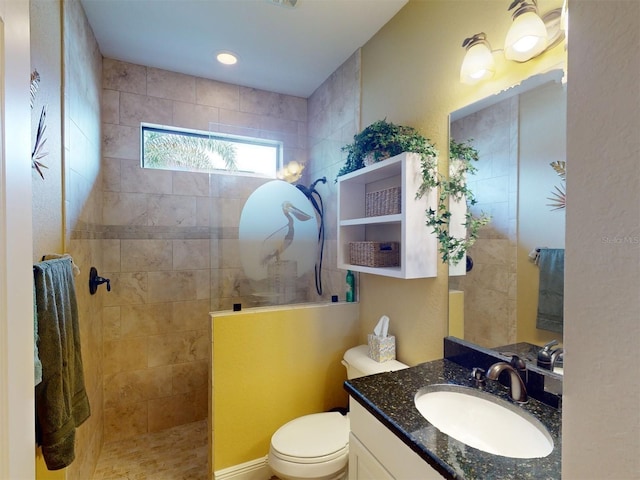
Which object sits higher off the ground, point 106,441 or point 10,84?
point 10,84

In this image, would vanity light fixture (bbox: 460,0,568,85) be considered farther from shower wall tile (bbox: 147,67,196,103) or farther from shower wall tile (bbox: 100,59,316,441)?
shower wall tile (bbox: 147,67,196,103)

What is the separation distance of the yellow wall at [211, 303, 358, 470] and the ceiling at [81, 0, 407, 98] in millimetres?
1734

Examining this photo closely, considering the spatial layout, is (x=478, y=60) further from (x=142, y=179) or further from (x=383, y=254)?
(x=142, y=179)

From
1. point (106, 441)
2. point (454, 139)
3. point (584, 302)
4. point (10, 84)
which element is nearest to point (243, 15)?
point (454, 139)

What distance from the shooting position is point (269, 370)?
6.11 ft

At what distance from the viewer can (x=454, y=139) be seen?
4.81 ft

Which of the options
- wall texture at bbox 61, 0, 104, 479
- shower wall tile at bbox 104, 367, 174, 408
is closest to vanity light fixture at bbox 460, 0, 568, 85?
wall texture at bbox 61, 0, 104, 479

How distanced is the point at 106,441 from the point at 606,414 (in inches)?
117

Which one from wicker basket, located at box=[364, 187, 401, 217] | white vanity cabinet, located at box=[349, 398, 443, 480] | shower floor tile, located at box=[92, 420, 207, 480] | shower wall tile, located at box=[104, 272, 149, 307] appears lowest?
shower floor tile, located at box=[92, 420, 207, 480]

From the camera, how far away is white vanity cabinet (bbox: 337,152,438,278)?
1.47 m

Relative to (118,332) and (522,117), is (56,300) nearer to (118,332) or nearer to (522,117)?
(118,332)

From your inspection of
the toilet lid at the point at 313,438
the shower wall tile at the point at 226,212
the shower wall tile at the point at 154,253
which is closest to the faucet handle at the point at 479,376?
the toilet lid at the point at 313,438

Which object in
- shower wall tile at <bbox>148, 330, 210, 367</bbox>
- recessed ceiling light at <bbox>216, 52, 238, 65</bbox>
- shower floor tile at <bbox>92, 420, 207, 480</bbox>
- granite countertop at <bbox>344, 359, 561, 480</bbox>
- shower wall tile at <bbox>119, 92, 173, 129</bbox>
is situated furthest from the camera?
shower wall tile at <bbox>148, 330, 210, 367</bbox>

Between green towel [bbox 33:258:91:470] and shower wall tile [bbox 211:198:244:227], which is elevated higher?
shower wall tile [bbox 211:198:244:227]
